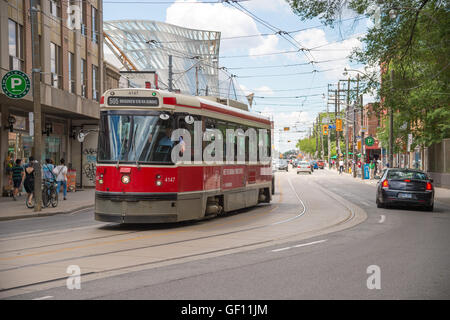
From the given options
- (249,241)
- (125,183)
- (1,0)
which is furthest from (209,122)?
(1,0)

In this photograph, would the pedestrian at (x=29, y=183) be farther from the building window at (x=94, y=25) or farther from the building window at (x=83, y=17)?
the building window at (x=94, y=25)

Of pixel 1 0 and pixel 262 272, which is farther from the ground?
pixel 1 0

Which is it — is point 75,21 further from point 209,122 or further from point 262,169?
point 209,122

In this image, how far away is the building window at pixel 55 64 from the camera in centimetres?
2847

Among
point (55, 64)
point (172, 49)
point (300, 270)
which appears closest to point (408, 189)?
point (300, 270)

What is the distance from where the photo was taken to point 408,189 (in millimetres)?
19750

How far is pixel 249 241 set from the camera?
37.1ft

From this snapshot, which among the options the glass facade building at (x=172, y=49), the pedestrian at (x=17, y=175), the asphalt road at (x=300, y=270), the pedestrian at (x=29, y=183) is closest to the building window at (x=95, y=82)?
the pedestrian at (x=17, y=175)

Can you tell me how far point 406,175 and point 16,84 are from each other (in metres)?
14.1

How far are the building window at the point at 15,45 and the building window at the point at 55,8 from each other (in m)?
3.97

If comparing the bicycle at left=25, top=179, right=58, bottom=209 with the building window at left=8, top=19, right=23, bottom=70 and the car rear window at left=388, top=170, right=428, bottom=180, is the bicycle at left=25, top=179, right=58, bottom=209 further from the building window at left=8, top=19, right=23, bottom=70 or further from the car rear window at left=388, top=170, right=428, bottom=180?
the car rear window at left=388, top=170, right=428, bottom=180

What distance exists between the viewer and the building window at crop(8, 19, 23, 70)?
78.2 ft

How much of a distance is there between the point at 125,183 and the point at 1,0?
1390 centimetres

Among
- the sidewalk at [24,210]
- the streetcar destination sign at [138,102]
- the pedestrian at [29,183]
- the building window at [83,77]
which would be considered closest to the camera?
the streetcar destination sign at [138,102]
